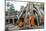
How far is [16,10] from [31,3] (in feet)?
0.58

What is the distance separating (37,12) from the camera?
0.94 m

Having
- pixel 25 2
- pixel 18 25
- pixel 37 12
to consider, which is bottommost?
pixel 18 25

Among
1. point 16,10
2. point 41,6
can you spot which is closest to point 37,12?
point 41,6

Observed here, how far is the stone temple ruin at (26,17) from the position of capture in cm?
91

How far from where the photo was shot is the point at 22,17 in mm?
916

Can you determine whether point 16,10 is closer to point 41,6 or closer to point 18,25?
point 18,25

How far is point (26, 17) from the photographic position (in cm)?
92

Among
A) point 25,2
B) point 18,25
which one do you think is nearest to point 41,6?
point 25,2

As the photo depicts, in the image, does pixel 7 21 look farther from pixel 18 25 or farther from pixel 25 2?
pixel 25 2

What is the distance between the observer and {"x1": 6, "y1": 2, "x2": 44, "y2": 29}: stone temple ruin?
35.7 inches

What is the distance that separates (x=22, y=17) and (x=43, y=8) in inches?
9.9

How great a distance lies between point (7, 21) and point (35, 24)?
0.99 ft
